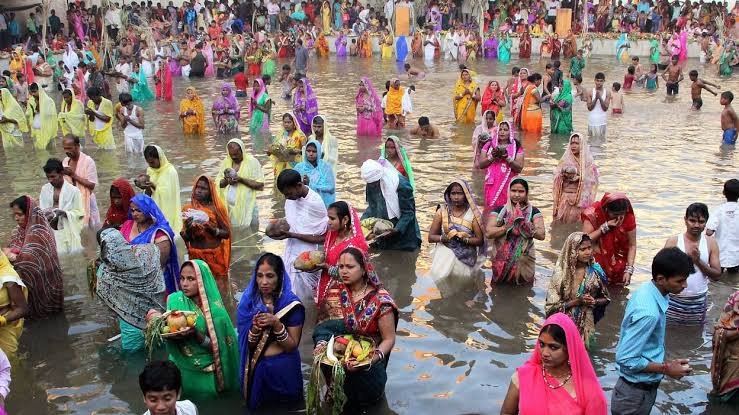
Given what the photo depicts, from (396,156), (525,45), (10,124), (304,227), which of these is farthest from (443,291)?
(525,45)

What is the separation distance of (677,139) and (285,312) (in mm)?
11061

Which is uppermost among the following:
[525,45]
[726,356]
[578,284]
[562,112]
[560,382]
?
[525,45]

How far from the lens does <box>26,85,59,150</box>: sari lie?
45.7 ft

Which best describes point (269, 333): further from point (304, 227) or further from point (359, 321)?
point (304, 227)

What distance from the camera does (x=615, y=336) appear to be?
639cm

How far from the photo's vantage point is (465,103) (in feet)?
51.0

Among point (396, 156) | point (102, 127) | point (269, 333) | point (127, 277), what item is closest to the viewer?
point (269, 333)

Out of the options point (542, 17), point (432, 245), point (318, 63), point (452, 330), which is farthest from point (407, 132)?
point (542, 17)

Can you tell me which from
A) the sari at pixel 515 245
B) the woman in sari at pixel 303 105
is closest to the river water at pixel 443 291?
the sari at pixel 515 245

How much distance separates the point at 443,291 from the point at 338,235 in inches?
64.5

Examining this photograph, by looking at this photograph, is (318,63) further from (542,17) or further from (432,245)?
(432,245)

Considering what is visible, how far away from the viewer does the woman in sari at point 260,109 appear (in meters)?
15.1

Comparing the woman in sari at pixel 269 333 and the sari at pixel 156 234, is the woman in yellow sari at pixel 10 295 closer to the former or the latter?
the sari at pixel 156 234

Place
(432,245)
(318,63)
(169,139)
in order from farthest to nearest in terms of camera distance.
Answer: (318,63)
(169,139)
(432,245)
